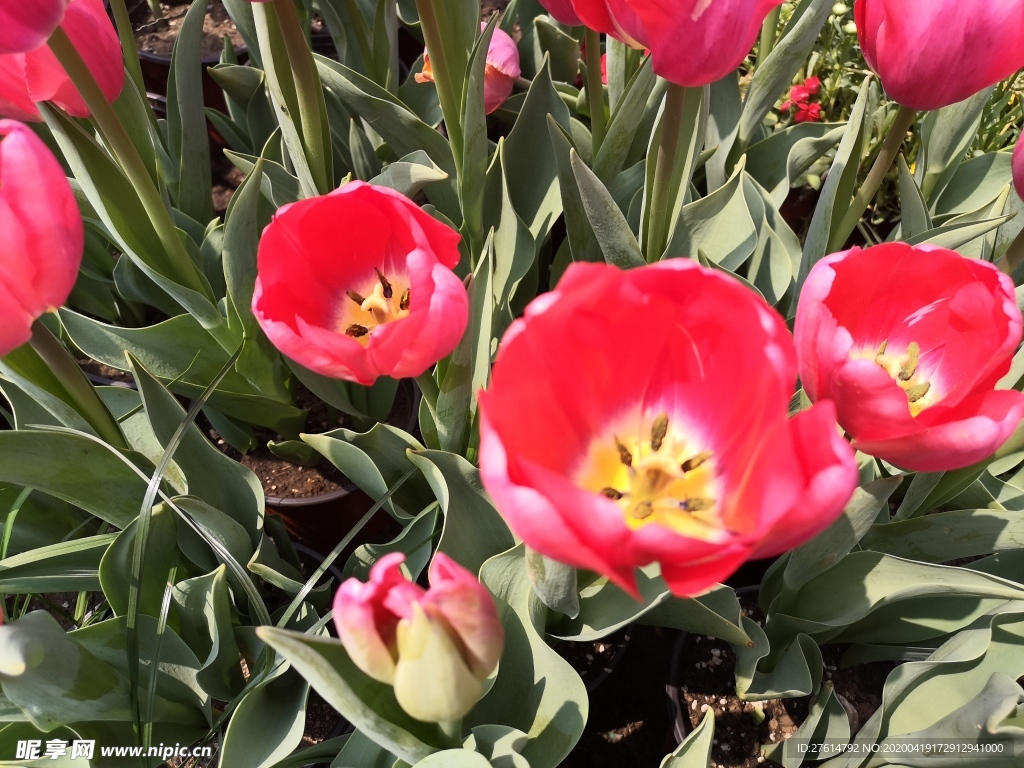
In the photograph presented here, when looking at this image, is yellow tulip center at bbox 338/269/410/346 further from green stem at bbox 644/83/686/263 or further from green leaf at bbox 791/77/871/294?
green leaf at bbox 791/77/871/294

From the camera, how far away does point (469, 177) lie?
3.19 feet

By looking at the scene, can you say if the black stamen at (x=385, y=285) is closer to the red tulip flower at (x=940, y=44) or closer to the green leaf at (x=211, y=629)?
the green leaf at (x=211, y=629)

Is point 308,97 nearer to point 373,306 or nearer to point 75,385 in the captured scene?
point 373,306

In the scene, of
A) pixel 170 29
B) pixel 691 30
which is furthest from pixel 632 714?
pixel 170 29

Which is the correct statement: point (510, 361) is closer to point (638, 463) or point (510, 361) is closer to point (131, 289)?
point (638, 463)

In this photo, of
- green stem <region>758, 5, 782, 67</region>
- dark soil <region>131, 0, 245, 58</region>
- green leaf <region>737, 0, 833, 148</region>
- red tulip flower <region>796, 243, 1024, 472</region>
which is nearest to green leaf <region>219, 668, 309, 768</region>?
red tulip flower <region>796, 243, 1024, 472</region>

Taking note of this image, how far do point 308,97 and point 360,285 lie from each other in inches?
9.5

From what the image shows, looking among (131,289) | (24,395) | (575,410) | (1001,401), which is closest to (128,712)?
(24,395)

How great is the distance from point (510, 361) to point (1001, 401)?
34 cm

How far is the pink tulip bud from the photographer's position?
42cm

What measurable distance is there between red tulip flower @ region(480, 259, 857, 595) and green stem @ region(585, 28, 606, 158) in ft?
1.88

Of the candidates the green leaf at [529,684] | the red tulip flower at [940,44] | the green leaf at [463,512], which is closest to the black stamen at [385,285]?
the green leaf at [463,512]

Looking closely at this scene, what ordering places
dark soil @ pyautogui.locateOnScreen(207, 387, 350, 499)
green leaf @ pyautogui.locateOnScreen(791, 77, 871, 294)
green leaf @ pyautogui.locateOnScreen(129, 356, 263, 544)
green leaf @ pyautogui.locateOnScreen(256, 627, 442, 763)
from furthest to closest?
dark soil @ pyautogui.locateOnScreen(207, 387, 350, 499)
green leaf @ pyautogui.locateOnScreen(791, 77, 871, 294)
green leaf @ pyautogui.locateOnScreen(129, 356, 263, 544)
green leaf @ pyautogui.locateOnScreen(256, 627, 442, 763)

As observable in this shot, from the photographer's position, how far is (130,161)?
754 mm
